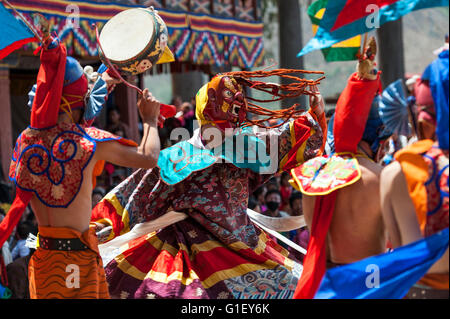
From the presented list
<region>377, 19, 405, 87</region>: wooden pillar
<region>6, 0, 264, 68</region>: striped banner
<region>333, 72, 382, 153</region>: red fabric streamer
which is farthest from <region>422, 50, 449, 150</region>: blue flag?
<region>377, 19, 405, 87</region>: wooden pillar

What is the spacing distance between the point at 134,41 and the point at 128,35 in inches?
2.9

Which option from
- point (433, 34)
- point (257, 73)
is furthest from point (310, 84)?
point (433, 34)

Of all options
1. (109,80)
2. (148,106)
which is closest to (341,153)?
(148,106)

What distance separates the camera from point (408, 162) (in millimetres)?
3035

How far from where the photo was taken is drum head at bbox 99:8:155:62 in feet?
14.0

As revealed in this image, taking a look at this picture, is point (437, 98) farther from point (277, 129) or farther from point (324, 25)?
point (277, 129)

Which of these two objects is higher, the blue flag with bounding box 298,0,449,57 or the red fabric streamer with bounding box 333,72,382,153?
the blue flag with bounding box 298,0,449,57

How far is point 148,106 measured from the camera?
3.79m

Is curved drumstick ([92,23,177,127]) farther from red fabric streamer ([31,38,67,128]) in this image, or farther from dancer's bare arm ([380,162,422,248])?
dancer's bare arm ([380,162,422,248])

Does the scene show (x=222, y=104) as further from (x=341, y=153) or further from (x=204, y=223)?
(x=341, y=153)

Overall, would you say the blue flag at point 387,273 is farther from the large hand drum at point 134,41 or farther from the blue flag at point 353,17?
the large hand drum at point 134,41

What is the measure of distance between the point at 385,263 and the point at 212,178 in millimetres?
1734

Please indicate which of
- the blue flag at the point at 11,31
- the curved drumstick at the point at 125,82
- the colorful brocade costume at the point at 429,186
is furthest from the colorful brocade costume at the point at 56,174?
the colorful brocade costume at the point at 429,186

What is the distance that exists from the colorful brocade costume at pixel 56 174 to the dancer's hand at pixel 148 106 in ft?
0.67
